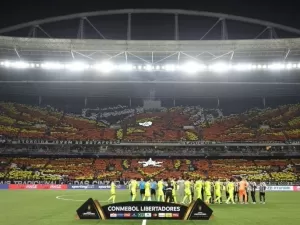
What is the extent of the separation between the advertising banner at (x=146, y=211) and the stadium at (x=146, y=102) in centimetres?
2817

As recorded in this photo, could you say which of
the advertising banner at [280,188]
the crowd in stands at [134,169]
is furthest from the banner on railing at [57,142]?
the advertising banner at [280,188]

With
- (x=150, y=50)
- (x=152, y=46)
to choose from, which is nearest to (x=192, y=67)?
(x=150, y=50)

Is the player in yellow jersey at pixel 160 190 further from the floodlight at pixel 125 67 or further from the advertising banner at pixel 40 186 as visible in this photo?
the floodlight at pixel 125 67

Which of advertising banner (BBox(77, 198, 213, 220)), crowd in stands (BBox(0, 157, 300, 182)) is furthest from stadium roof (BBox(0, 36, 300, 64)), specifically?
advertising banner (BBox(77, 198, 213, 220))

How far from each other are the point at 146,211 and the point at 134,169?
141 ft

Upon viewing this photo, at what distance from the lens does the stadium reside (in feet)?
164

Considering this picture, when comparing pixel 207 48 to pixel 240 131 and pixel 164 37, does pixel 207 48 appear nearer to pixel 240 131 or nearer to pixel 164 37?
pixel 164 37

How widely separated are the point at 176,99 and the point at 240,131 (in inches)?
623

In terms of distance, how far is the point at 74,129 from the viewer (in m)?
64.2

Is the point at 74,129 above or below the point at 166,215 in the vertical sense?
above

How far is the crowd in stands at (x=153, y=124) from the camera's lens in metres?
60.8

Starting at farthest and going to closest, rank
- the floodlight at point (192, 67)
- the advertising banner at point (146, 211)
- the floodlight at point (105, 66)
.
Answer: the floodlight at point (192, 67) → the floodlight at point (105, 66) → the advertising banner at point (146, 211)

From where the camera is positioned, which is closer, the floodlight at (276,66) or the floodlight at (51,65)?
the floodlight at (276,66)

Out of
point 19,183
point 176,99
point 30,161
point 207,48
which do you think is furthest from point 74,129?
point 207,48
